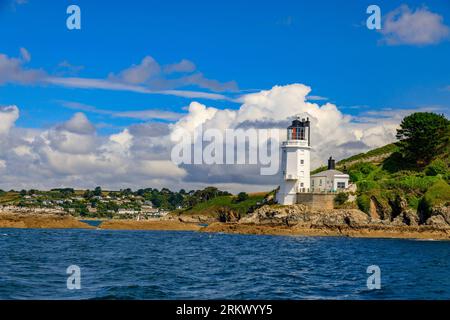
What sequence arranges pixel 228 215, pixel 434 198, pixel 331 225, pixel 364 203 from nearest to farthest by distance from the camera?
pixel 434 198 → pixel 331 225 → pixel 364 203 → pixel 228 215

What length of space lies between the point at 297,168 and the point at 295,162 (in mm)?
875

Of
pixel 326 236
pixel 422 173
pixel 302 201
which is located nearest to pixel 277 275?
pixel 326 236

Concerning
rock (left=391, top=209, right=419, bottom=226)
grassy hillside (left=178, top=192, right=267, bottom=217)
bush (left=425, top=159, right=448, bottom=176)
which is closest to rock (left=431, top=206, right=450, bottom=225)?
rock (left=391, top=209, right=419, bottom=226)

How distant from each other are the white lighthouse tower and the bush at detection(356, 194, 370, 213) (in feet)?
23.6

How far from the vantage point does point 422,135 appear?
86.3 metres

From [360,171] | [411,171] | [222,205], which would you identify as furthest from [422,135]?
[222,205]

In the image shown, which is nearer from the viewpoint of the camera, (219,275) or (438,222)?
(219,275)

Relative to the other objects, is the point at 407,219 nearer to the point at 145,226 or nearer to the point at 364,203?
the point at 364,203

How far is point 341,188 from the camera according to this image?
80062 mm

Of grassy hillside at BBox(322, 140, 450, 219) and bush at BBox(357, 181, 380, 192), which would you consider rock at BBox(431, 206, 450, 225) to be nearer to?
grassy hillside at BBox(322, 140, 450, 219)

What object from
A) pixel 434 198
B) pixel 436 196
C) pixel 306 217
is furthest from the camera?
pixel 306 217

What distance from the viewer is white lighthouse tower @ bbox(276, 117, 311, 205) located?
3120 inches
